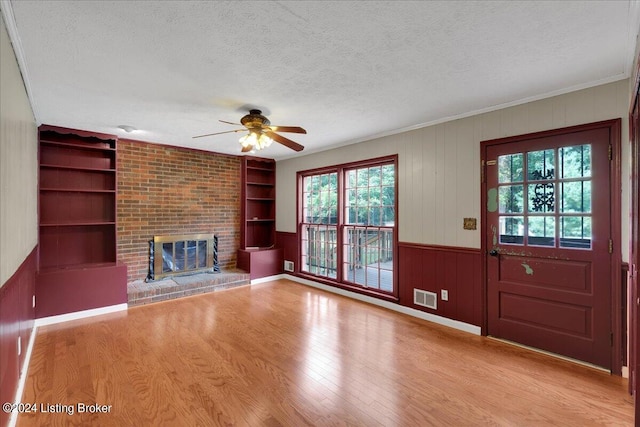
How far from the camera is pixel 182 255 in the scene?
5078mm

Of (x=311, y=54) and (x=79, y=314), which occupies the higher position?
(x=311, y=54)

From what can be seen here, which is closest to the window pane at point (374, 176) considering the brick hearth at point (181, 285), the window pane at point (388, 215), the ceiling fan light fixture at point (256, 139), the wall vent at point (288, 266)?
the window pane at point (388, 215)

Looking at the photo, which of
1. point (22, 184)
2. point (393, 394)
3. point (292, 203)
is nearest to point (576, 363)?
point (393, 394)

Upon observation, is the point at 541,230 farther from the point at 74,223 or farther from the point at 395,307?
the point at 74,223

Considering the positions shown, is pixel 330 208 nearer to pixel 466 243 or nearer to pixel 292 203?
pixel 292 203

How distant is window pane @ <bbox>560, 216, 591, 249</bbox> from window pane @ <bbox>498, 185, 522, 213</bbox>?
1.24 ft

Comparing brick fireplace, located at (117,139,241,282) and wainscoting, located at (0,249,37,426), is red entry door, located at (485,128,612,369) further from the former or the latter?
brick fireplace, located at (117,139,241,282)

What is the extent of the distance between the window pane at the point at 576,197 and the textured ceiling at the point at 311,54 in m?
0.86

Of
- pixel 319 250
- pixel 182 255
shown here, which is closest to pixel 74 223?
pixel 182 255

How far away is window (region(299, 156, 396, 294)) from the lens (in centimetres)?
429

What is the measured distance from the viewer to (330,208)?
5160 mm

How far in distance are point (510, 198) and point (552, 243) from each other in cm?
56

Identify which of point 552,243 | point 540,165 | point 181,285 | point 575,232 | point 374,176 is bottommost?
point 181,285

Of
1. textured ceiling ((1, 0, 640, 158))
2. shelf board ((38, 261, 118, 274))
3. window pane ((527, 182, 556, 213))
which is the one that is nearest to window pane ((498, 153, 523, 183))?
window pane ((527, 182, 556, 213))
